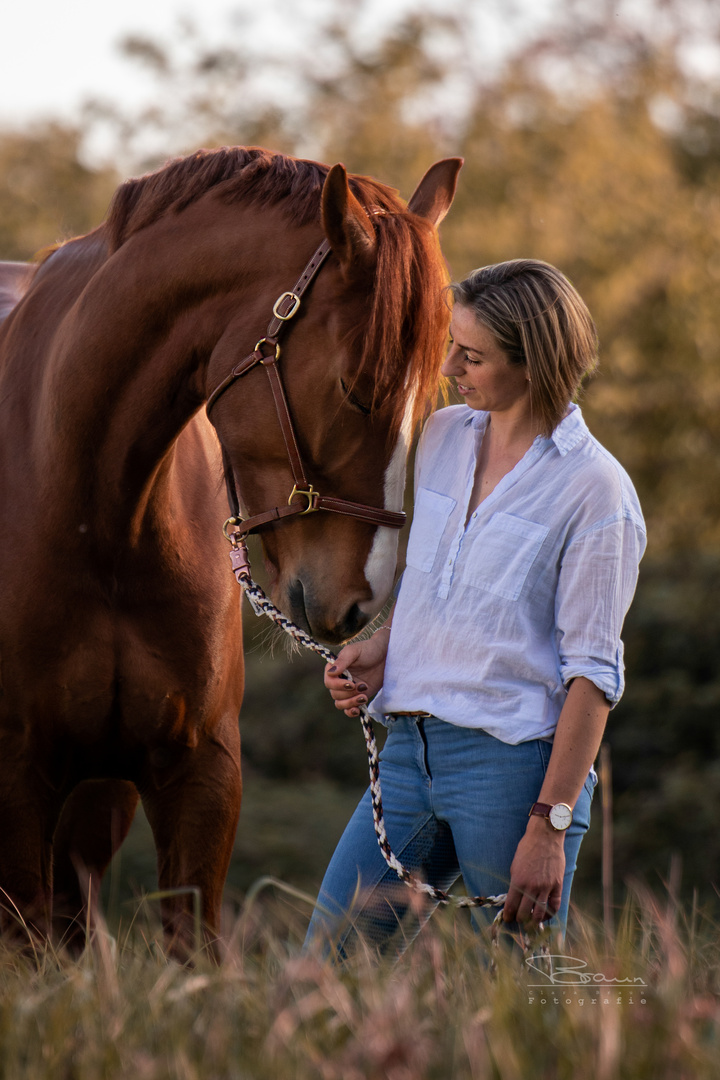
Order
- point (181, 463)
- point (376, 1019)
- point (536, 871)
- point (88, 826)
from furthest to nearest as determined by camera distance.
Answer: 1. point (88, 826)
2. point (181, 463)
3. point (536, 871)
4. point (376, 1019)

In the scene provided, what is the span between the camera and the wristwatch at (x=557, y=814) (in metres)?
2.12

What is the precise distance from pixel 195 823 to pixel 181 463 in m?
0.91

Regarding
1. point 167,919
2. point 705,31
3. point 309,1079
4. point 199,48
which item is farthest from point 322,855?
point 705,31

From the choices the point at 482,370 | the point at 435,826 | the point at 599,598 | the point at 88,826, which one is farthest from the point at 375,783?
the point at 88,826

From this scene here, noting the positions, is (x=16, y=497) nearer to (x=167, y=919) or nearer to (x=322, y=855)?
(x=167, y=919)

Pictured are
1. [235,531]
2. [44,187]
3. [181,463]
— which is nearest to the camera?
[235,531]

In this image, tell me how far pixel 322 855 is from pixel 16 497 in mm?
5385

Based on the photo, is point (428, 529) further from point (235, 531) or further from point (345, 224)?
point (345, 224)

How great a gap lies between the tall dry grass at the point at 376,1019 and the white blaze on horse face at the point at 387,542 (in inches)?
25.8

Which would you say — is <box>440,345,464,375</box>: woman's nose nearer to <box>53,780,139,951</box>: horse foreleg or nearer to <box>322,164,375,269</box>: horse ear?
<box>322,164,375,269</box>: horse ear

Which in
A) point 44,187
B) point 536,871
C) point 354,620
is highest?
point 44,187

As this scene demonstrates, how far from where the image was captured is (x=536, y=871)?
2.12 meters

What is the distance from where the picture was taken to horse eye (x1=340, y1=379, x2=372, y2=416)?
2.27 m

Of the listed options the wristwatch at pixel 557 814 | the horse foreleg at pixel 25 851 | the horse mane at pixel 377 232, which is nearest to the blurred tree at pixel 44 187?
the horse mane at pixel 377 232
